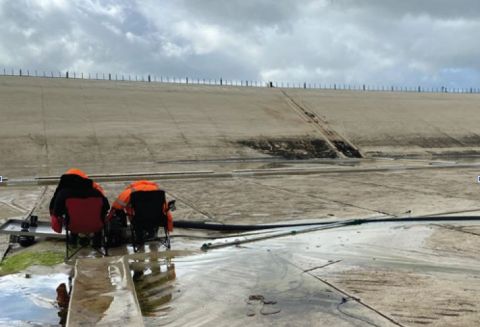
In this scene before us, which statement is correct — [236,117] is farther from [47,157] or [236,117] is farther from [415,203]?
[415,203]

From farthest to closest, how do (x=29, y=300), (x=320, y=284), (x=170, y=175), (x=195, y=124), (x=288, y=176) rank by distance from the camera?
(x=195, y=124) < (x=170, y=175) < (x=288, y=176) < (x=320, y=284) < (x=29, y=300)

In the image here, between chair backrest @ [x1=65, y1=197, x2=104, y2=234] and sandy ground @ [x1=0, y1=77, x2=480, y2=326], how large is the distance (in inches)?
53.1

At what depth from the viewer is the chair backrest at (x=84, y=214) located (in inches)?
247

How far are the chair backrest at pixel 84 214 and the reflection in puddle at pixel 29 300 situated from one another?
866 millimetres

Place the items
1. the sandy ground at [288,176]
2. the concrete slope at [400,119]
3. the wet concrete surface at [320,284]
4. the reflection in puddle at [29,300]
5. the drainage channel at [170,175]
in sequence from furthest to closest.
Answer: the concrete slope at [400,119] → the drainage channel at [170,175] → the sandy ground at [288,176] → the reflection in puddle at [29,300] → the wet concrete surface at [320,284]

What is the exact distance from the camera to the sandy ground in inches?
183

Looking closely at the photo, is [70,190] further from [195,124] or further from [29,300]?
[195,124]

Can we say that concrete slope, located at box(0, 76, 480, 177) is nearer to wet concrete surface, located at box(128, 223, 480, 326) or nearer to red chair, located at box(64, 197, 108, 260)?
red chair, located at box(64, 197, 108, 260)

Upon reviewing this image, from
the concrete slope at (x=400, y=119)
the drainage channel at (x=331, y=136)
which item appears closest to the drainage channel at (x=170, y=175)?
the drainage channel at (x=331, y=136)

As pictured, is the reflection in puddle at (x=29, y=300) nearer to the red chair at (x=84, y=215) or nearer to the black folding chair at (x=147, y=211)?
the red chair at (x=84, y=215)

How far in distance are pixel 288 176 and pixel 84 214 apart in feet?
36.7

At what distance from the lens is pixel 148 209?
6438 millimetres

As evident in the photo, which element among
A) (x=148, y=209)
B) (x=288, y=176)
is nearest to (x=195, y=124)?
(x=288, y=176)

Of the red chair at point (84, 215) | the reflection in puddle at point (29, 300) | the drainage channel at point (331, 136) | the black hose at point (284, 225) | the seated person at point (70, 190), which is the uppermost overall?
the drainage channel at point (331, 136)
